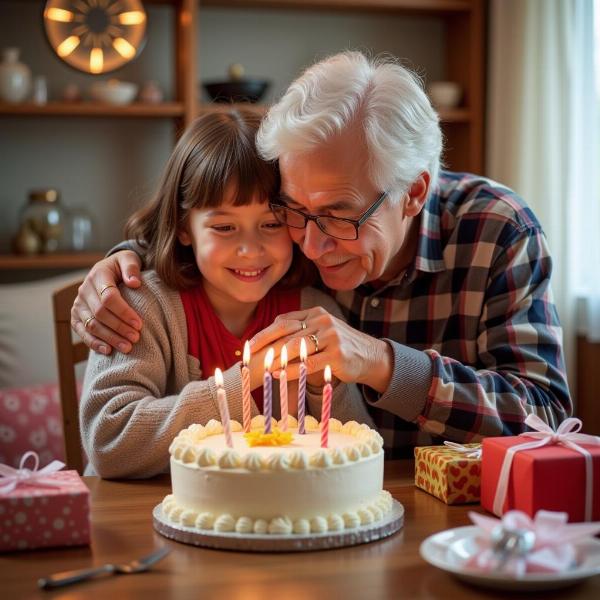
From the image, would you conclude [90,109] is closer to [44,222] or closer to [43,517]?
[44,222]

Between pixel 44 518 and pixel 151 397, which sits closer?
pixel 44 518

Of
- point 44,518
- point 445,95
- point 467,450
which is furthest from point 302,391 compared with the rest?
point 445,95

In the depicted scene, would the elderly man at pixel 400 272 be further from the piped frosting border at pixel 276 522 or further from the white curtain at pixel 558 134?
the white curtain at pixel 558 134

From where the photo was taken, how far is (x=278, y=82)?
4414 mm

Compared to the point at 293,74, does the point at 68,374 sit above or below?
below

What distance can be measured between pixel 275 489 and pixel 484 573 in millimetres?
313

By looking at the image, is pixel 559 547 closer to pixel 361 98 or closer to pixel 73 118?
pixel 361 98

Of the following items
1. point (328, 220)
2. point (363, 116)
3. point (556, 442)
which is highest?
point (363, 116)

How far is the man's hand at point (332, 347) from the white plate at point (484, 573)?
0.47 metres

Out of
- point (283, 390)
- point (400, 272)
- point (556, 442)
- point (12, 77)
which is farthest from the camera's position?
point (12, 77)

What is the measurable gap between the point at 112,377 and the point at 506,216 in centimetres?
89

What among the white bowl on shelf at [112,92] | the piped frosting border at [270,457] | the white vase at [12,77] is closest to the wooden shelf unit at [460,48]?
the white bowl on shelf at [112,92]

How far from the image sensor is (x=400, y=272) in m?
2.17

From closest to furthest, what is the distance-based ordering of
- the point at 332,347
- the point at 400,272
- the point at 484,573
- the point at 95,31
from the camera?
the point at 484,573, the point at 332,347, the point at 400,272, the point at 95,31
